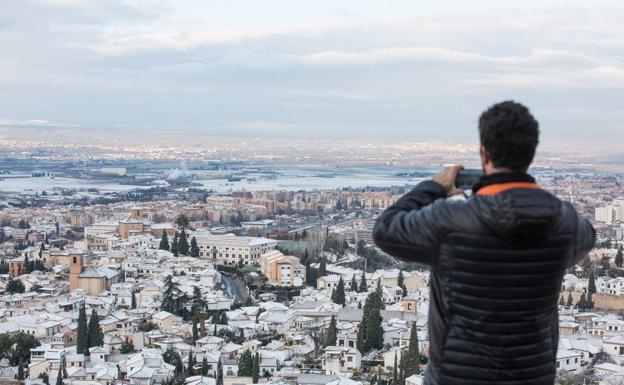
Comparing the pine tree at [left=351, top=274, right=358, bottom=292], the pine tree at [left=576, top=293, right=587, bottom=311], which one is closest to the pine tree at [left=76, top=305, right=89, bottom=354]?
the pine tree at [left=351, top=274, right=358, bottom=292]

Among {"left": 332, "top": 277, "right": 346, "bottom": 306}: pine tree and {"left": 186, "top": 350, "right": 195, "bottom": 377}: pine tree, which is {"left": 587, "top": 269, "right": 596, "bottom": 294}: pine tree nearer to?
{"left": 332, "top": 277, "right": 346, "bottom": 306}: pine tree

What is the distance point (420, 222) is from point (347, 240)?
1041 inches

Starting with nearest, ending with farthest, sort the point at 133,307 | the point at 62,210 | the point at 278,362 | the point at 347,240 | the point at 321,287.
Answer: the point at 278,362
the point at 133,307
the point at 321,287
the point at 347,240
the point at 62,210

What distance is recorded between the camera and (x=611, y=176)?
50.5m

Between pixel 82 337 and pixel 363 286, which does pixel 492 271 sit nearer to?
pixel 82 337

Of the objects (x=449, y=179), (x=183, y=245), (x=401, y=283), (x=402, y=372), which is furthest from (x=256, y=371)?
(x=183, y=245)

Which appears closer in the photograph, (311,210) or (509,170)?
(509,170)

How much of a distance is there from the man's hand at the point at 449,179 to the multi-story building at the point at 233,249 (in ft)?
75.2

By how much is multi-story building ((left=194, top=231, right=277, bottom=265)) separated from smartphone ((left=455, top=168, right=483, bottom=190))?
22922mm

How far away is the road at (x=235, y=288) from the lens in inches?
766

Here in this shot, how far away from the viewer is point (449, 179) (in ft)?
5.07

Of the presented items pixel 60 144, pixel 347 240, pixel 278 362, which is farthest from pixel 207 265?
pixel 60 144

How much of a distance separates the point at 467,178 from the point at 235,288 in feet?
64.1

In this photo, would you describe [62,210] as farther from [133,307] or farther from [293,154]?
[293,154]
